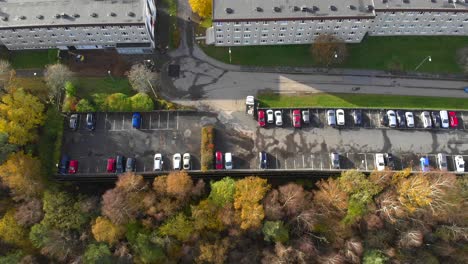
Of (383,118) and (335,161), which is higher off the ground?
(383,118)

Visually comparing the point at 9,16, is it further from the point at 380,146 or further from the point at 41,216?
the point at 380,146

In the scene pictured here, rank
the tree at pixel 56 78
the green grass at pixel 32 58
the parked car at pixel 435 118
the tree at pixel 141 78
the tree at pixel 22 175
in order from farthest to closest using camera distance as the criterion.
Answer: the green grass at pixel 32 58 → the tree at pixel 141 78 → the tree at pixel 56 78 → the parked car at pixel 435 118 → the tree at pixel 22 175

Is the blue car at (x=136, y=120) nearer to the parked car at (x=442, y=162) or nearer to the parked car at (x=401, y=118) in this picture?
the parked car at (x=401, y=118)

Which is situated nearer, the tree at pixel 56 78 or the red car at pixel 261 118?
the red car at pixel 261 118

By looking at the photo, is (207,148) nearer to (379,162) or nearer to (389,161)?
(379,162)

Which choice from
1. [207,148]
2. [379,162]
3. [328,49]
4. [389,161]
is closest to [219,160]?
[207,148]

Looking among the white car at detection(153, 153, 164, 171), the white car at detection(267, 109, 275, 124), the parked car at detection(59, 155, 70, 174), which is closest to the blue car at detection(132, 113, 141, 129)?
the white car at detection(153, 153, 164, 171)

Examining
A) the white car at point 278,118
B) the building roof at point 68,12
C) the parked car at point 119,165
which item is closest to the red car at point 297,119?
the white car at point 278,118
